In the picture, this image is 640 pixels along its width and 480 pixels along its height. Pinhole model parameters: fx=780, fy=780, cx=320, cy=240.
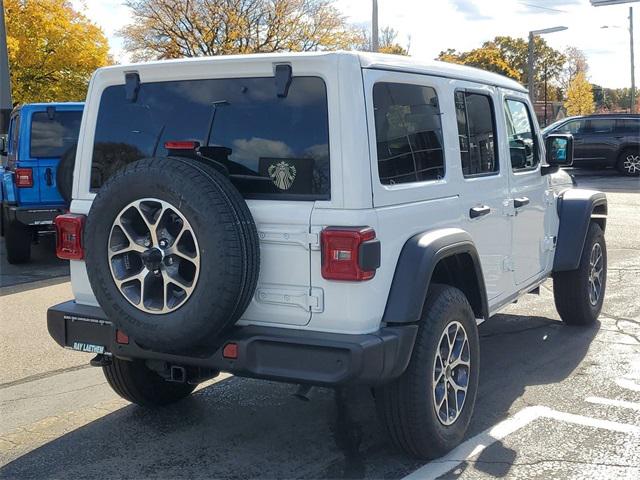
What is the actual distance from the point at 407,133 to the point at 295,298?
3.34 ft

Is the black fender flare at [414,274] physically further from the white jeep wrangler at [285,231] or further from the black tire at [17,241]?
the black tire at [17,241]

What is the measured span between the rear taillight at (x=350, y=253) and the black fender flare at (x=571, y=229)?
309cm

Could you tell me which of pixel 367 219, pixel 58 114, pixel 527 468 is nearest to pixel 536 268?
pixel 527 468

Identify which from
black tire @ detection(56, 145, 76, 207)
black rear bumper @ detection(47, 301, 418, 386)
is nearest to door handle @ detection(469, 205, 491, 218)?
black rear bumper @ detection(47, 301, 418, 386)

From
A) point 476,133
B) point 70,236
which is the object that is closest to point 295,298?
point 70,236

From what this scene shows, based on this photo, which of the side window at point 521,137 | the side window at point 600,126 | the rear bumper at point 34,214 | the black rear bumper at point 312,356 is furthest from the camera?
the side window at point 600,126

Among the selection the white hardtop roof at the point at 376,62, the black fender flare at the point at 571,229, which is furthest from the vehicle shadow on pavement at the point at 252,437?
the white hardtop roof at the point at 376,62

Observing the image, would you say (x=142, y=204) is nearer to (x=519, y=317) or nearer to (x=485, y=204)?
(x=485, y=204)

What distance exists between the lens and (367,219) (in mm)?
3416

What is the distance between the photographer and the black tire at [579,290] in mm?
6273

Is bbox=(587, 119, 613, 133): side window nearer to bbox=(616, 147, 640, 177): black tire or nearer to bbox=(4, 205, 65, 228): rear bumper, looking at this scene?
bbox=(616, 147, 640, 177): black tire

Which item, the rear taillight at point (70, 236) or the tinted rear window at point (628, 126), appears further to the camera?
the tinted rear window at point (628, 126)

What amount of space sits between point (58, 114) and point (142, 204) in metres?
7.14

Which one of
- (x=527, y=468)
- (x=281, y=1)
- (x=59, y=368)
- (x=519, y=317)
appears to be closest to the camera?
(x=527, y=468)
